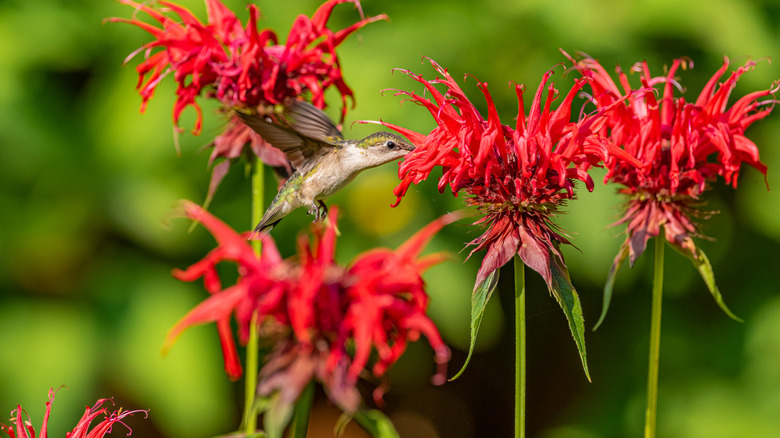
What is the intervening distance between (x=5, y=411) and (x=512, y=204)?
77.5 inches

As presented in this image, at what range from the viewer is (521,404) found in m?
0.98

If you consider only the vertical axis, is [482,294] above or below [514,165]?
below

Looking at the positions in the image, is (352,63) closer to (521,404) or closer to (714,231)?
(714,231)

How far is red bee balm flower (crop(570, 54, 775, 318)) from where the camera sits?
50.7 inches

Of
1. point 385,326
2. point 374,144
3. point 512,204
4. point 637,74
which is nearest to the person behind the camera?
point 385,326

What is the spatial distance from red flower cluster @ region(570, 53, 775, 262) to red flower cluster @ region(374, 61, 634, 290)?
159 millimetres

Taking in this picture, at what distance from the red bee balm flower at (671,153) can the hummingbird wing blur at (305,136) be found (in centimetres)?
45

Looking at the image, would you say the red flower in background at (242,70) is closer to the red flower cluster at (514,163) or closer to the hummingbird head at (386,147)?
the hummingbird head at (386,147)

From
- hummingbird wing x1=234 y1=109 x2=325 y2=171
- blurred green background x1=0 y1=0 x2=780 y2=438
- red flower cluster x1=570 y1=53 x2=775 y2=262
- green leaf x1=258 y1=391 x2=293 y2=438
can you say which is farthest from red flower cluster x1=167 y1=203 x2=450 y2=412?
blurred green background x1=0 y1=0 x2=780 y2=438

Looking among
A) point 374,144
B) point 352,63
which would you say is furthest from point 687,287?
point 374,144

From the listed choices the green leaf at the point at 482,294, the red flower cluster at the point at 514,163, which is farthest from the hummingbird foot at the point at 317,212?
the green leaf at the point at 482,294

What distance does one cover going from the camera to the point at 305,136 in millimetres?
1414

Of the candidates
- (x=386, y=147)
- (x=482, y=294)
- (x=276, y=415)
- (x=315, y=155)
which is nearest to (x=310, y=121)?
(x=315, y=155)

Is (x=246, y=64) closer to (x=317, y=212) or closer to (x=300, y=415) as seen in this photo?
(x=317, y=212)
